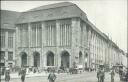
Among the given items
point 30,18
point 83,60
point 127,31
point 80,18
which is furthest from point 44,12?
point 127,31

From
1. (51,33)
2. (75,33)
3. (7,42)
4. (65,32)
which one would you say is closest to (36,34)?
(51,33)

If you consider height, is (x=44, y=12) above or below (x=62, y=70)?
above

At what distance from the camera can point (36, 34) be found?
52.0m

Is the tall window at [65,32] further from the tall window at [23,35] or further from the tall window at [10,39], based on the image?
the tall window at [10,39]

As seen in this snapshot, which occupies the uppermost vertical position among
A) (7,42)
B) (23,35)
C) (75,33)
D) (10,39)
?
(23,35)

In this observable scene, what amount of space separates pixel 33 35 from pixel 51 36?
4.45 metres

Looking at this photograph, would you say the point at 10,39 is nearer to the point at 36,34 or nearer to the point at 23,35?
the point at 23,35

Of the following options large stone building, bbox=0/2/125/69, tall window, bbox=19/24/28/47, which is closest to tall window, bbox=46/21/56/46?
large stone building, bbox=0/2/125/69

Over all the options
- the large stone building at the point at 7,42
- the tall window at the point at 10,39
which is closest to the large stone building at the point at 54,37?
the large stone building at the point at 7,42

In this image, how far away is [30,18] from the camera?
5328cm

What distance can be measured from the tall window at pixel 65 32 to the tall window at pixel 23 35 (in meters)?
8.41

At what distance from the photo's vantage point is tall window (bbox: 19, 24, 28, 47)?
53.7 metres

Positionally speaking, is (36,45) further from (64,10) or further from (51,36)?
(64,10)

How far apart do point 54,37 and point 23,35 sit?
787cm
